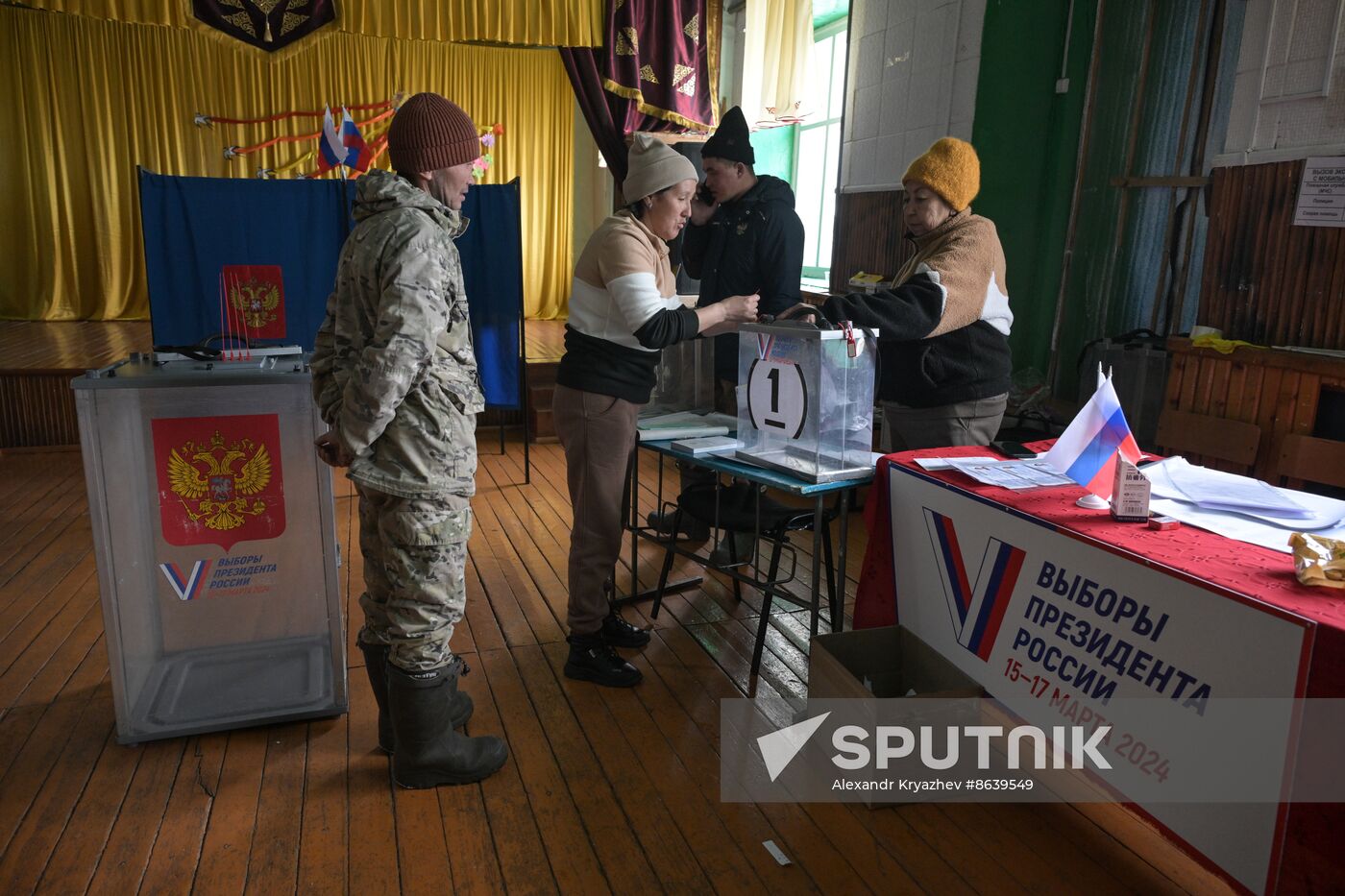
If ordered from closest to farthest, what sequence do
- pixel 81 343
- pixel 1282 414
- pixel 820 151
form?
pixel 1282 414
pixel 820 151
pixel 81 343

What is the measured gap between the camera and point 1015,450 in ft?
6.73

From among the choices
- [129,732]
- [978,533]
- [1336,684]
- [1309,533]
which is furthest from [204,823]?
[1309,533]

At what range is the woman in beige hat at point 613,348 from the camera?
2014 mm

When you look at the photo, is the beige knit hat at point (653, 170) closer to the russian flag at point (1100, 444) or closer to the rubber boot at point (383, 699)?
the russian flag at point (1100, 444)

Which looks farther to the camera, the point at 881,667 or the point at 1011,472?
the point at 881,667

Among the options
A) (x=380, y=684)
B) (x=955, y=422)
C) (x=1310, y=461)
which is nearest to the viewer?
(x=380, y=684)

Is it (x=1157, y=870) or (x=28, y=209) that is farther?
(x=28, y=209)

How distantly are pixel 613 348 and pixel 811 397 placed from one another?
1.65 ft

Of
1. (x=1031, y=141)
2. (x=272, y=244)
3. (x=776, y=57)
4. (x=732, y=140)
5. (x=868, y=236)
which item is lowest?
(x=272, y=244)

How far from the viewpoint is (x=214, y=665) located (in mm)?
2135

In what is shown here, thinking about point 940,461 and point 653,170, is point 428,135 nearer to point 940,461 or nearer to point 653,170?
point 653,170

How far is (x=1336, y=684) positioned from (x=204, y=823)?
1.96 metres

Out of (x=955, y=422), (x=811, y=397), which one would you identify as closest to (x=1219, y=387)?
(x=955, y=422)

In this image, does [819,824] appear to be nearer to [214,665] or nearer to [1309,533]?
[1309,533]
